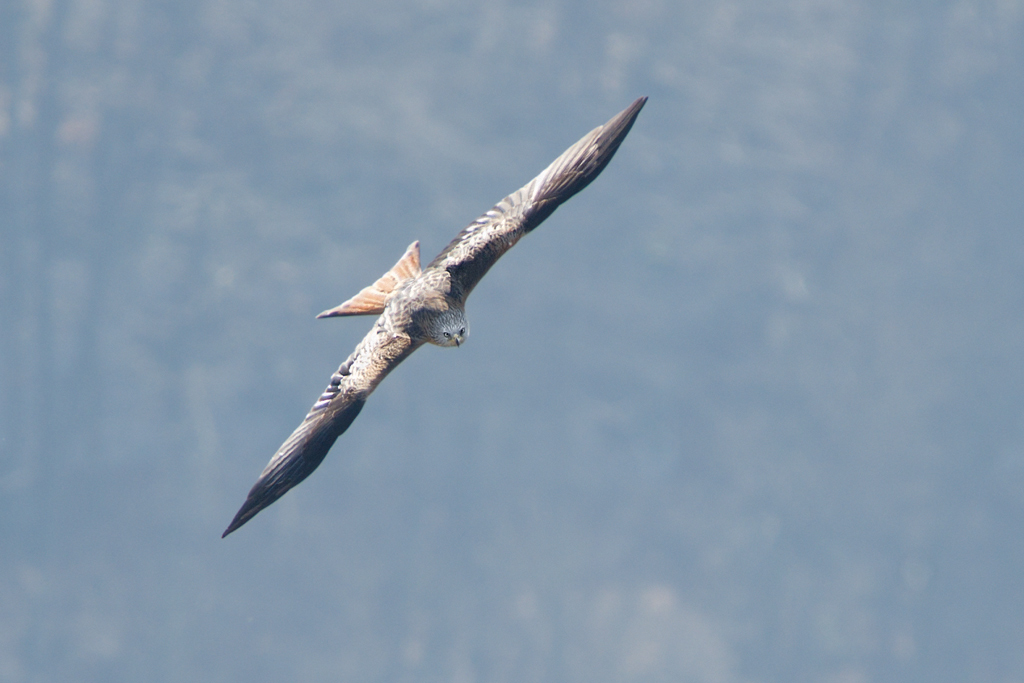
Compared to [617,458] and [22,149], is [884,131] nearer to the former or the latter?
[617,458]

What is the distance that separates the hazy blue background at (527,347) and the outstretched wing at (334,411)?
80.2 metres

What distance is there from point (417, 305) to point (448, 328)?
1049mm

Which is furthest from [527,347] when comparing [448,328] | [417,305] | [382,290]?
[448,328]

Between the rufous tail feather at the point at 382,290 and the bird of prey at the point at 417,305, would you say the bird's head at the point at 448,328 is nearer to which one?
the bird of prey at the point at 417,305

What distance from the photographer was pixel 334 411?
96.7 ft

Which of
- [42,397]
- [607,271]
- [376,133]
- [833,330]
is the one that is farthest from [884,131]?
[42,397]

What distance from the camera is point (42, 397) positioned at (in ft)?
381

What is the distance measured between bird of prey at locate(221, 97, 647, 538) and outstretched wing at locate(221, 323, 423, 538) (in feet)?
0.08

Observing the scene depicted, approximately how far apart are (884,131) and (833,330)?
817 inches

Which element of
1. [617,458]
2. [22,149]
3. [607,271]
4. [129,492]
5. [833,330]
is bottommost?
[129,492]

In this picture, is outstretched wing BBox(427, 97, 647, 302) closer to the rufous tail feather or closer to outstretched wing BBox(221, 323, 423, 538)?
the rufous tail feather

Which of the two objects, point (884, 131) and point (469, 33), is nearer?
point (469, 33)

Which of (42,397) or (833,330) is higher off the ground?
(833,330)

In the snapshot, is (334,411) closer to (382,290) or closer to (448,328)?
(448,328)
